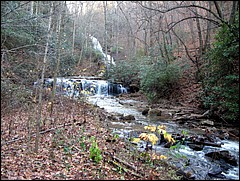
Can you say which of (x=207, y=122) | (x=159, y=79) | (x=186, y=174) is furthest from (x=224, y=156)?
(x=159, y=79)

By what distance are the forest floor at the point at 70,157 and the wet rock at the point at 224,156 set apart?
1610mm

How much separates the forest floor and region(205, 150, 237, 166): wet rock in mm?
1610

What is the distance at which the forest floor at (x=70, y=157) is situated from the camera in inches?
168

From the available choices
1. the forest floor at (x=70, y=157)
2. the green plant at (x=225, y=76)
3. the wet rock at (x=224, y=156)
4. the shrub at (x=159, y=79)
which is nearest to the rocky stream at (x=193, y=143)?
the wet rock at (x=224, y=156)

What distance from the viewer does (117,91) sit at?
2177cm

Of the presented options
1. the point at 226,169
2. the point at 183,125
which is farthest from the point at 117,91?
the point at 226,169

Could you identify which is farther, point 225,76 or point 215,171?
point 225,76

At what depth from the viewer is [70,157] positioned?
17.1 ft

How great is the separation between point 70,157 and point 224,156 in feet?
13.7

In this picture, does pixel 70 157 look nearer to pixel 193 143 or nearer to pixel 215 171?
pixel 215 171

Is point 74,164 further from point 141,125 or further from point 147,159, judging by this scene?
point 141,125

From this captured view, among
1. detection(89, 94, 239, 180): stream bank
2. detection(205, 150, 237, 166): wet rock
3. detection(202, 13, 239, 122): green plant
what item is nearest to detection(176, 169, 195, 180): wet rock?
detection(89, 94, 239, 180): stream bank

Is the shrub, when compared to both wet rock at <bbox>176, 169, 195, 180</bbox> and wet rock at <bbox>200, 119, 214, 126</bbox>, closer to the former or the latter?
wet rock at <bbox>200, 119, 214, 126</bbox>

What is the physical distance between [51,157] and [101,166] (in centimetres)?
115
